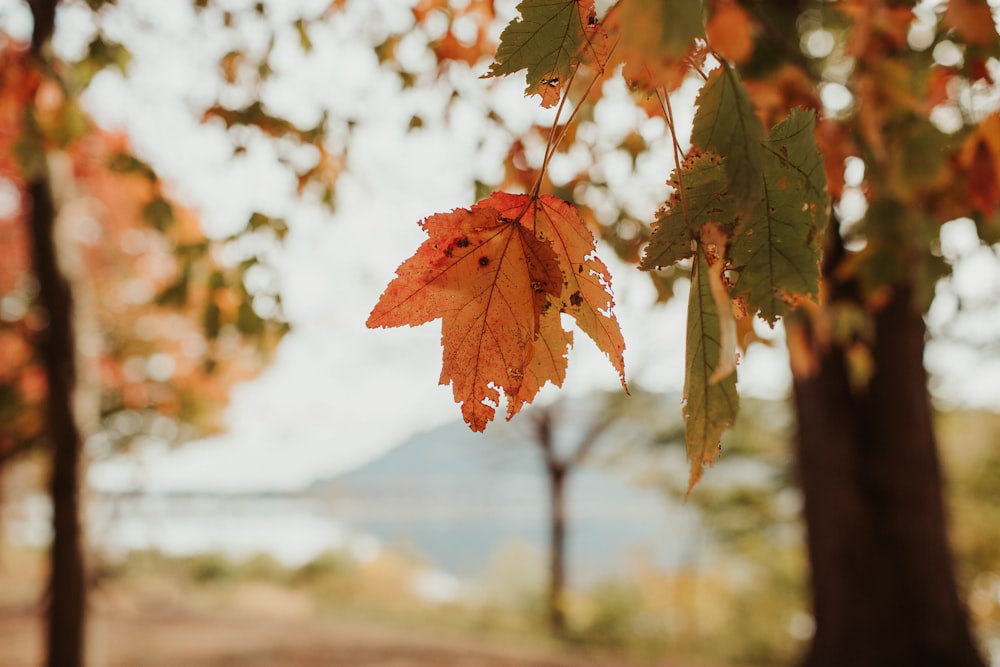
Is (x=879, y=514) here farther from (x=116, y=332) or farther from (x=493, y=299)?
(x=116, y=332)

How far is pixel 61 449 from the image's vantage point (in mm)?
4082

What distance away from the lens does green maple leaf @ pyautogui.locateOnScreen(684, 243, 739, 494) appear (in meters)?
0.55

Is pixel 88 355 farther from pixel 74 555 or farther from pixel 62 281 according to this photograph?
pixel 74 555

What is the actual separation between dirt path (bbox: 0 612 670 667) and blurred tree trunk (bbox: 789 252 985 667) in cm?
274

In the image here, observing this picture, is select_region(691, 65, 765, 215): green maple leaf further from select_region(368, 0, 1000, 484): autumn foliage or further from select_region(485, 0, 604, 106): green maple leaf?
select_region(485, 0, 604, 106): green maple leaf

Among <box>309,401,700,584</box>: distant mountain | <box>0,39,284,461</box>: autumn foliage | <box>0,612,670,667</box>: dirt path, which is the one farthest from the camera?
<box>309,401,700,584</box>: distant mountain

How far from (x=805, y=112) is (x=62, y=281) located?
443 cm

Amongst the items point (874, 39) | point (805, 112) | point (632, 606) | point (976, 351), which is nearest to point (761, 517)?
point (632, 606)

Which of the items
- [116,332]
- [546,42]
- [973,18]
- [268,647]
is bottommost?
[268,647]

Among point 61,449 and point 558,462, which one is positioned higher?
point 61,449

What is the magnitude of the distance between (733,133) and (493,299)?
0.78 feet

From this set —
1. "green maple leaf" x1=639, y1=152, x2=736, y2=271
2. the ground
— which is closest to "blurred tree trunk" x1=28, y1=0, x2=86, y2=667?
the ground

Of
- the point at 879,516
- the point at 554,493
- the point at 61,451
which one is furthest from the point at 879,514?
the point at 554,493

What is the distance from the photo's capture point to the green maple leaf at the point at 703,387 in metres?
0.55
